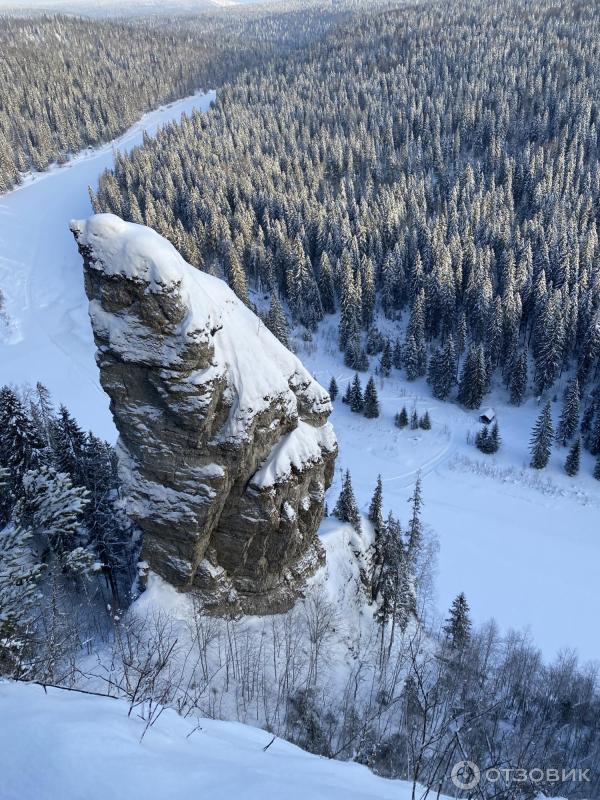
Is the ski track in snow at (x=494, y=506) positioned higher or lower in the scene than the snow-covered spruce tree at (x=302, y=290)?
lower

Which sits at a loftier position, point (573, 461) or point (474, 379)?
point (474, 379)

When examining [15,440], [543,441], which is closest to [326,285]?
[543,441]

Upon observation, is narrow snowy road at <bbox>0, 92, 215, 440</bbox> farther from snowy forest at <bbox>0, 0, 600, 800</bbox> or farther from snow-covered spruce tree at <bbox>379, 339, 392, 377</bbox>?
snow-covered spruce tree at <bbox>379, 339, 392, 377</bbox>

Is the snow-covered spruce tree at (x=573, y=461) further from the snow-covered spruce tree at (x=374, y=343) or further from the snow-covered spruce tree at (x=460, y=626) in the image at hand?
the snow-covered spruce tree at (x=374, y=343)

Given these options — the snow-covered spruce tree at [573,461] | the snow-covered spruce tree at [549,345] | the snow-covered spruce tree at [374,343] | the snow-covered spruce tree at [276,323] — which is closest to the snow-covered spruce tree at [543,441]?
the snow-covered spruce tree at [573,461]

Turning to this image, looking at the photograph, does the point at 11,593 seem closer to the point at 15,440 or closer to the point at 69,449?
the point at 15,440

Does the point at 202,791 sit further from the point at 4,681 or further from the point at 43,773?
the point at 4,681
